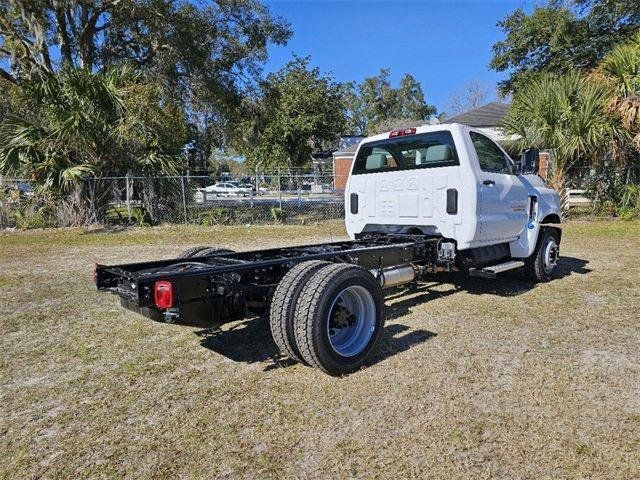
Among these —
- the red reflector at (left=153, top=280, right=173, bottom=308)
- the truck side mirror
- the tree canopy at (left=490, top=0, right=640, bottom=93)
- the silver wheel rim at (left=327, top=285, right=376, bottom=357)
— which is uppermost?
the tree canopy at (left=490, top=0, right=640, bottom=93)

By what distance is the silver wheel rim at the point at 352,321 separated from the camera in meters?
3.95

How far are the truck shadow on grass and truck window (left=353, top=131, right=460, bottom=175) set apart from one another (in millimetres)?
1745

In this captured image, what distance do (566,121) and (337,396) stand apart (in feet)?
46.8

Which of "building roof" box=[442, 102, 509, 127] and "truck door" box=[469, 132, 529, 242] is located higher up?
"building roof" box=[442, 102, 509, 127]

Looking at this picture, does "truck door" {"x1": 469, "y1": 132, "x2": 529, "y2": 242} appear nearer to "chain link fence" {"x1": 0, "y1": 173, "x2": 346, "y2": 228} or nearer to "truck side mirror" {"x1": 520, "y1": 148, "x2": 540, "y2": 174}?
"truck side mirror" {"x1": 520, "y1": 148, "x2": 540, "y2": 174}

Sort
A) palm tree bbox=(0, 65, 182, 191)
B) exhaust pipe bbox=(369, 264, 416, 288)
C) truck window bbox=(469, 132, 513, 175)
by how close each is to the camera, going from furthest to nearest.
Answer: palm tree bbox=(0, 65, 182, 191) < truck window bbox=(469, 132, 513, 175) < exhaust pipe bbox=(369, 264, 416, 288)

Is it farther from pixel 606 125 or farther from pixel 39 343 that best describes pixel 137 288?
pixel 606 125

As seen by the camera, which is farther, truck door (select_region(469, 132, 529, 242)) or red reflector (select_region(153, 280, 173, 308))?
truck door (select_region(469, 132, 529, 242))

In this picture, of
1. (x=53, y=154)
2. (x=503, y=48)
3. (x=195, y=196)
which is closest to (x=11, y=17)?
(x=53, y=154)

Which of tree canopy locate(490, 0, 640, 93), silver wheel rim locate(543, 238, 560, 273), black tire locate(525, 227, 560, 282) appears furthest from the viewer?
tree canopy locate(490, 0, 640, 93)

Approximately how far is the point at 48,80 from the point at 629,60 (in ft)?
56.8

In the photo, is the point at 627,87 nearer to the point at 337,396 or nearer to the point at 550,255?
the point at 550,255

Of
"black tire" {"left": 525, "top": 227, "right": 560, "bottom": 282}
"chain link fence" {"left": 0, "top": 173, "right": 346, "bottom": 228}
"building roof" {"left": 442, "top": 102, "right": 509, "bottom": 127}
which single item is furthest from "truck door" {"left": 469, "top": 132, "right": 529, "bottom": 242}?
"building roof" {"left": 442, "top": 102, "right": 509, "bottom": 127}

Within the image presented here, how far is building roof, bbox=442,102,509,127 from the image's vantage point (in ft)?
87.2
